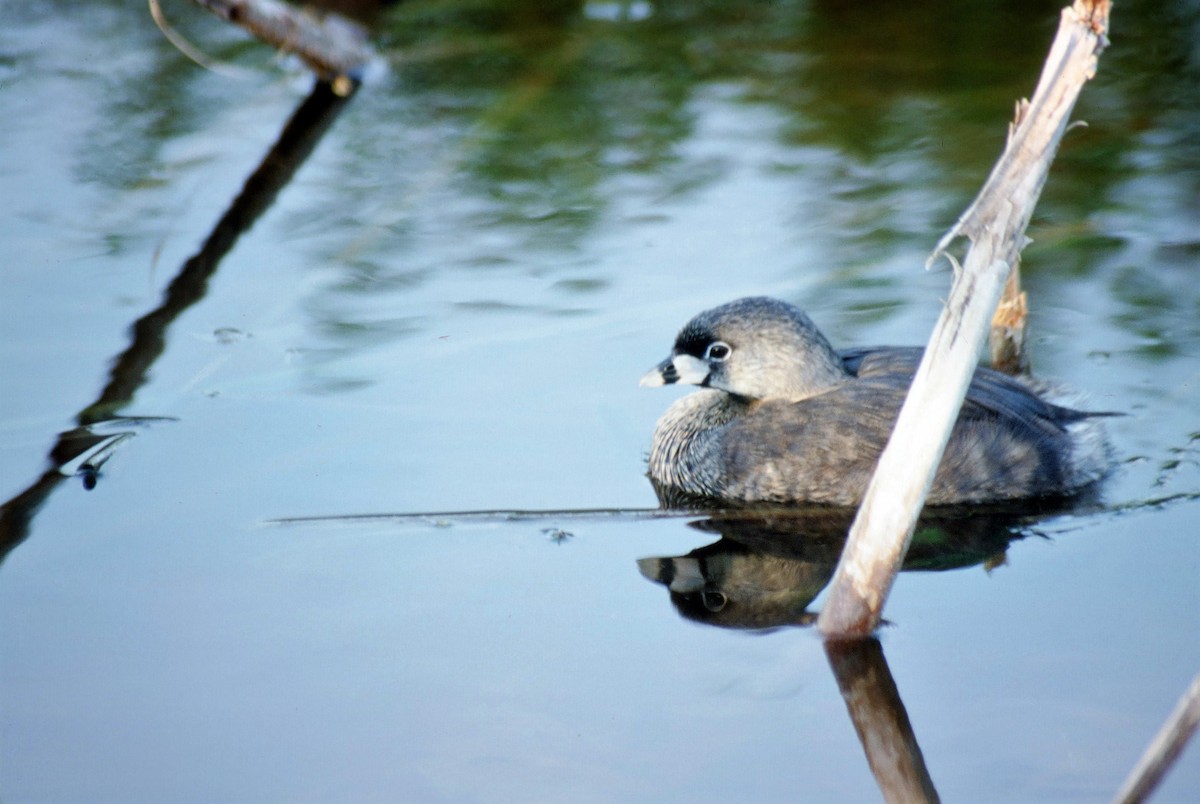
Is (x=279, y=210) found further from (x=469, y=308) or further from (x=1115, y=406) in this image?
(x=1115, y=406)

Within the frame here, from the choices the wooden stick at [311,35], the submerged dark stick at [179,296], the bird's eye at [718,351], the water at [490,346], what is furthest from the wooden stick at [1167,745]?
the wooden stick at [311,35]

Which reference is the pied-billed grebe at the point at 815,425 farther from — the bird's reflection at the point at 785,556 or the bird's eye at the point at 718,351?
the bird's reflection at the point at 785,556

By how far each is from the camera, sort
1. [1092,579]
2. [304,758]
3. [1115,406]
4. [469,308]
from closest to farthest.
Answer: [304,758], [1092,579], [1115,406], [469,308]

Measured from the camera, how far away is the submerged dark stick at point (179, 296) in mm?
5180

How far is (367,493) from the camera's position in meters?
5.25

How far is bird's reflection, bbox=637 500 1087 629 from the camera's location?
15.1 ft

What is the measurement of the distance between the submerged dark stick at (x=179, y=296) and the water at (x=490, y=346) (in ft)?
0.14

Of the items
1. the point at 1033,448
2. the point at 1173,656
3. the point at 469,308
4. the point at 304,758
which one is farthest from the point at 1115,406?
the point at 304,758

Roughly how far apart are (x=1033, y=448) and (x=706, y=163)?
132 inches

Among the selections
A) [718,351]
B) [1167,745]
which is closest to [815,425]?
[718,351]

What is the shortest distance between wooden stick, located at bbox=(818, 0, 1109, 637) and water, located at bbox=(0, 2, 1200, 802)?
0.62 meters

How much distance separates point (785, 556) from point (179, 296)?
126 inches

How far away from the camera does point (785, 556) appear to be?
16.3 feet

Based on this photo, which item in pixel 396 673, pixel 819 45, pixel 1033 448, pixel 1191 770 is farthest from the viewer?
pixel 819 45
